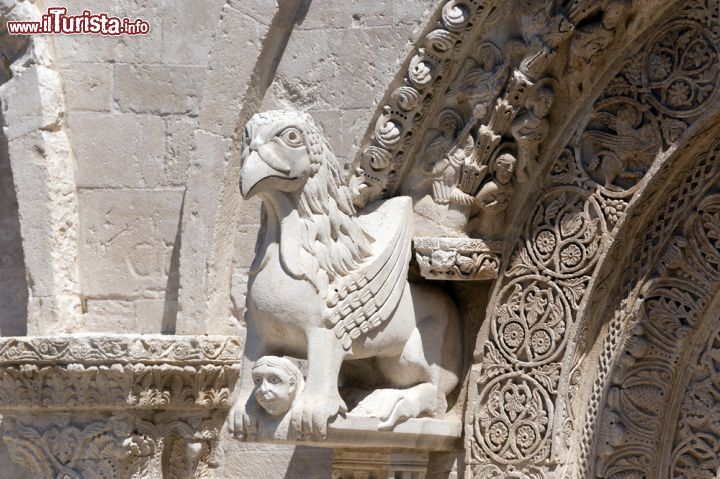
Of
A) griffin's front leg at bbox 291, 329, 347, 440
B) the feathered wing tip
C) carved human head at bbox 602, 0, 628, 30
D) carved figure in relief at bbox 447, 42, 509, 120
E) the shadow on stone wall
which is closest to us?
griffin's front leg at bbox 291, 329, 347, 440

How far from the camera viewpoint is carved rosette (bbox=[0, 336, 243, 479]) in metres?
5.39

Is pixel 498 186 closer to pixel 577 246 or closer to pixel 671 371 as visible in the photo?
pixel 577 246

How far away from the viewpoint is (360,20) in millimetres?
5414

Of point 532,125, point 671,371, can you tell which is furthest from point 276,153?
point 671,371

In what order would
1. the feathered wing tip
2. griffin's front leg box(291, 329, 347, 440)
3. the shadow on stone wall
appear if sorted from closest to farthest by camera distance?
griffin's front leg box(291, 329, 347, 440) → the feathered wing tip → the shadow on stone wall

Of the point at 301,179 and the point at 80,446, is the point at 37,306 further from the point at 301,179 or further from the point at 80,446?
the point at 301,179

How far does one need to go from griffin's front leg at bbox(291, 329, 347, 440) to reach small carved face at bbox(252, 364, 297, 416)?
0.04m

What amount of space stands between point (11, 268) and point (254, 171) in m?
1.78

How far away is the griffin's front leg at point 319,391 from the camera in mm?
4738

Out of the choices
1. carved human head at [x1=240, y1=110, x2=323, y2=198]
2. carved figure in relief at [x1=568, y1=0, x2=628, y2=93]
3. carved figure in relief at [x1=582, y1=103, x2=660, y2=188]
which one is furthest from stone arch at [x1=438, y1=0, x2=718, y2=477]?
carved human head at [x1=240, y1=110, x2=323, y2=198]

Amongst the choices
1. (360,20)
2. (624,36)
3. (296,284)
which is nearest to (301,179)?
(296,284)

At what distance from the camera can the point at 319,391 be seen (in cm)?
479

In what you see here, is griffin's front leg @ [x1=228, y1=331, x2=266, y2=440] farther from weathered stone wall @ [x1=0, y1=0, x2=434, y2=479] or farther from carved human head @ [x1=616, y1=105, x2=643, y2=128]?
carved human head @ [x1=616, y1=105, x2=643, y2=128]

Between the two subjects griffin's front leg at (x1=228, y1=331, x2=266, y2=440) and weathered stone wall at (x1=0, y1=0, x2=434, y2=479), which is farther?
weathered stone wall at (x1=0, y1=0, x2=434, y2=479)
